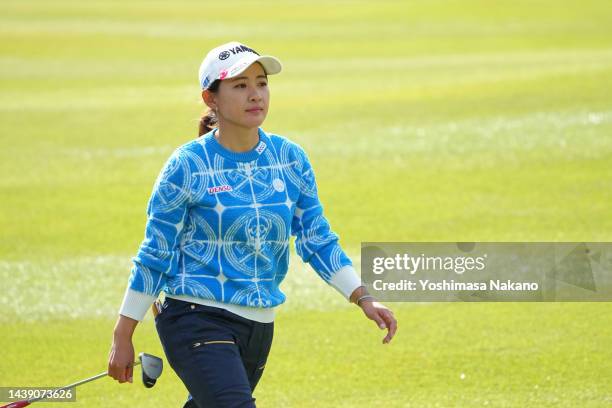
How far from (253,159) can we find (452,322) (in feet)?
15.2

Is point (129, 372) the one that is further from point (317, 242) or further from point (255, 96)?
point (255, 96)

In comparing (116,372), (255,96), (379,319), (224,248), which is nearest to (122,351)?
(116,372)

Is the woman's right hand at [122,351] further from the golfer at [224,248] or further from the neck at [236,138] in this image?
the neck at [236,138]

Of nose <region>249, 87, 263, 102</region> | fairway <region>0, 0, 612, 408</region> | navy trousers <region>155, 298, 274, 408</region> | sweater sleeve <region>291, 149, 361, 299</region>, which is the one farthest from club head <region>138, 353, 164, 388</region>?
fairway <region>0, 0, 612, 408</region>

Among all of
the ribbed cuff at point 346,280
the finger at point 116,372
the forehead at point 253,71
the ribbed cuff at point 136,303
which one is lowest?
the finger at point 116,372

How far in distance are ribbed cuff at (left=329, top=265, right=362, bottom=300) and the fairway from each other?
228 cm

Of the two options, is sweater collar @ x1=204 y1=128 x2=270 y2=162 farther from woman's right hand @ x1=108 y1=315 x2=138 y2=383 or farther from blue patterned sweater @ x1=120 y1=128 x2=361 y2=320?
woman's right hand @ x1=108 y1=315 x2=138 y2=383

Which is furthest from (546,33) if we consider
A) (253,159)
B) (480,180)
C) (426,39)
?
(253,159)

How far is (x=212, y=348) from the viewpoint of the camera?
5.00 metres

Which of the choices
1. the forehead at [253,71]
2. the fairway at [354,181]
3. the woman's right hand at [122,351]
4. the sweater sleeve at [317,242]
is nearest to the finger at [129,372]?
the woman's right hand at [122,351]

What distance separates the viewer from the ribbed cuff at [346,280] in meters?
5.37

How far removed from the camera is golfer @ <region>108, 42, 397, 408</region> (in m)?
5.00

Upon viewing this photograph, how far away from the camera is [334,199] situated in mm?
14242

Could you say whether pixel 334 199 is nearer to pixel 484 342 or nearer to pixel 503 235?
pixel 503 235
